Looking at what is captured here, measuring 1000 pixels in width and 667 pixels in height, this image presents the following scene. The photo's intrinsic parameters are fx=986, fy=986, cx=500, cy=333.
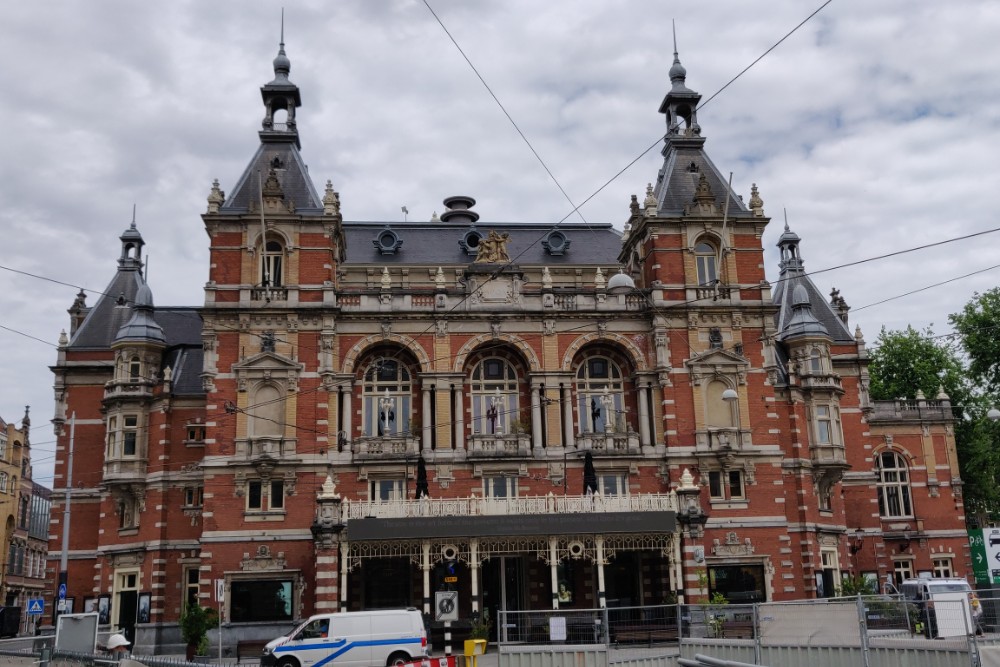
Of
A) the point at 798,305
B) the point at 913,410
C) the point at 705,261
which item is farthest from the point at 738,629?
the point at 913,410

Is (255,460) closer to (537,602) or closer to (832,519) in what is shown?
(537,602)

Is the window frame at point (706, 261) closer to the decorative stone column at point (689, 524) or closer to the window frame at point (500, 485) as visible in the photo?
the decorative stone column at point (689, 524)

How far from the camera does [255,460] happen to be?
38.1m

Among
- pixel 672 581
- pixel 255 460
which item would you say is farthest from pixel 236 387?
pixel 672 581

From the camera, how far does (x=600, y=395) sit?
41938mm

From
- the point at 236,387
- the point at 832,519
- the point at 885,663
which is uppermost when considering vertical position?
the point at 236,387

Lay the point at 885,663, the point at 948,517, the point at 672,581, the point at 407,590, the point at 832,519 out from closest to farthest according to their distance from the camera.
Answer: the point at 885,663
the point at 672,581
the point at 407,590
the point at 832,519
the point at 948,517

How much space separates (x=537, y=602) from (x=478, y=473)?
557 cm

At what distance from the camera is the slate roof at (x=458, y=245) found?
4806 cm

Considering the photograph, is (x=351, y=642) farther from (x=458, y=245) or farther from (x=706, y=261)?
(x=458, y=245)

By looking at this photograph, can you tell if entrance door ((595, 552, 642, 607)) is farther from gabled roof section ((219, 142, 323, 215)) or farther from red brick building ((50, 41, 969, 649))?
gabled roof section ((219, 142, 323, 215))

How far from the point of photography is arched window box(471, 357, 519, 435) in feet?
134

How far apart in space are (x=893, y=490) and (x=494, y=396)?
79.2 ft

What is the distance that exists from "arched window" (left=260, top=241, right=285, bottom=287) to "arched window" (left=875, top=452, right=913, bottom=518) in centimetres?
3238
